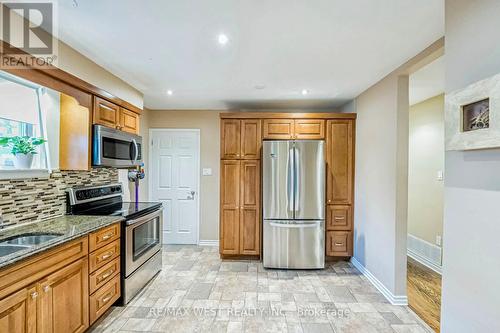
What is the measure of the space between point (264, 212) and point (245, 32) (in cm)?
238

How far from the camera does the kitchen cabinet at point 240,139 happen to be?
154 inches

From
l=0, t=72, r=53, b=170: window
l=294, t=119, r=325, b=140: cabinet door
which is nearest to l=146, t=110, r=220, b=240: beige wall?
l=294, t=119, r=325, b=140: cabinet door

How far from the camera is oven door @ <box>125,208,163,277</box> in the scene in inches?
103

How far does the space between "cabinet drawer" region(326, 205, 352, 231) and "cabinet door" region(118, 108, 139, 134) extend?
9.67 ft

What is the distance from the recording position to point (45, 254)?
1.63 meters

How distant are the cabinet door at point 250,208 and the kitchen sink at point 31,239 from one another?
2.42 meters

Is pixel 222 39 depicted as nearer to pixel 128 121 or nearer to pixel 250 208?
pixel 128 121

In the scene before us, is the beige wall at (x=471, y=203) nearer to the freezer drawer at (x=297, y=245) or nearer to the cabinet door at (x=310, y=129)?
the freezer drawer at (x=297, y=245)

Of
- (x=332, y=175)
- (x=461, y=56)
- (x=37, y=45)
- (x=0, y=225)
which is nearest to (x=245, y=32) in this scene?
(x=461, y=56)

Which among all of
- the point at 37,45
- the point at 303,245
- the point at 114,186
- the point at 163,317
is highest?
the point at 37,45

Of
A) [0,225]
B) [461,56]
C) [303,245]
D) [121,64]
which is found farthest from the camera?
[303,245]

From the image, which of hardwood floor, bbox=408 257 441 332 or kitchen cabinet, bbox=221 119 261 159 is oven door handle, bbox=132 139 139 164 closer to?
kitchen cabinet, bbox=221 119 261 159

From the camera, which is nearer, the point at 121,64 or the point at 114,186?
the point at 121,64

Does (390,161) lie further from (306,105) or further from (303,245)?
(306,105)
